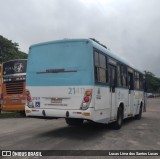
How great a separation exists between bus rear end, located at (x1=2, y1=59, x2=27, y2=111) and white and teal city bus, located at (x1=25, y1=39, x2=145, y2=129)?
7329 millimetres

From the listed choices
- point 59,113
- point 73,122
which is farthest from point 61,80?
point 73,122

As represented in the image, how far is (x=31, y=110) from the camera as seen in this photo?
1075 centimetres

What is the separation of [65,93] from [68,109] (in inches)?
20.7

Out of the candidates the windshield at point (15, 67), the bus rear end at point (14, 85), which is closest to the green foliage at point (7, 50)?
the windshield at point (15, 67)

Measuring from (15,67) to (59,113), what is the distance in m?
9.04

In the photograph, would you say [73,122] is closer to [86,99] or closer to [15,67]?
[86,99]

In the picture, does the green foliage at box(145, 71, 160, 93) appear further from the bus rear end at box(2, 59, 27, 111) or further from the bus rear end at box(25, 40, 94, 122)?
the bus rear end at box(25, 40, 94, 122)

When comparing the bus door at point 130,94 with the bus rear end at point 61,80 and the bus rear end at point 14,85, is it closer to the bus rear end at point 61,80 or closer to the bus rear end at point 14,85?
the bus rear end at point 61,80

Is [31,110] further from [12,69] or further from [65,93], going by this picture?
[12,69]

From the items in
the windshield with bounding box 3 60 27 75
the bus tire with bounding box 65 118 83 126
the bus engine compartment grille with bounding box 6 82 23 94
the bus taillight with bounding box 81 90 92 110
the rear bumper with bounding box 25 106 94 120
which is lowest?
the bus tire with bounding box 65 118 83 126

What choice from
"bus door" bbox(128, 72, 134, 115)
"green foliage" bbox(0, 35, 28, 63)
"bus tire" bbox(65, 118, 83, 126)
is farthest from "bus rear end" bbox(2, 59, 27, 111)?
"green foliage" bbox(0, 35, 28, 63)

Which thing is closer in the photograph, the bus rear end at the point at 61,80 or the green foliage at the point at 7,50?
the bus rear end at the point at 61,80

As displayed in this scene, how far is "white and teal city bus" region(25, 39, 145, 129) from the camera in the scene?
996 centimetres

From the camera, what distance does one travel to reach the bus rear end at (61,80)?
9953mm
